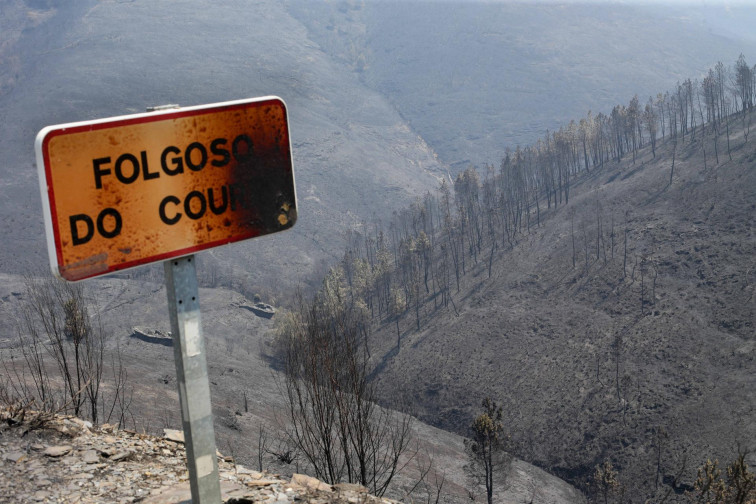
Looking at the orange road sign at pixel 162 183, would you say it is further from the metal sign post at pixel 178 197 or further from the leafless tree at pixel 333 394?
the leafless tree at pixel 333 394

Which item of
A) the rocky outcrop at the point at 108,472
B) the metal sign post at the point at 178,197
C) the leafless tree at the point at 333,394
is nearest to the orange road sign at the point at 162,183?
the metal sign post at the point at 178,197

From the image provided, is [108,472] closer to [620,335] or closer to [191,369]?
[191,369]

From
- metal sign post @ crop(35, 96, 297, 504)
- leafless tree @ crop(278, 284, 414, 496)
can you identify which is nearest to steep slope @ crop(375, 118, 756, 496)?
leafless tree @ crop(278, 284, 414, 496)

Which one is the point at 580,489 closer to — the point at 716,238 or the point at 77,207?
the point at 716,238

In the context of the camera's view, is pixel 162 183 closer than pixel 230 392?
Yes

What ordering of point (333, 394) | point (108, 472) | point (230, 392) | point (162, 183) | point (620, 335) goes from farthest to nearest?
point (620, 335) < point (230, 392) < point (333, 394) < point (108, 472) < point (162, 183)

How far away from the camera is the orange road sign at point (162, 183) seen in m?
2.85

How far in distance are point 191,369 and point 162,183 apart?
986 millimetres

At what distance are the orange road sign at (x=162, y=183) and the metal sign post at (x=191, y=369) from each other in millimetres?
148

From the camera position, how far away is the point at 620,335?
61875 millimetres

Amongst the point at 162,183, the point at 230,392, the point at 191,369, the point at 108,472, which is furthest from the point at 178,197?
the point at 230,392

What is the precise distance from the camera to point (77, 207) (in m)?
2.89

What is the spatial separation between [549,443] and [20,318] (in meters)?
74.8

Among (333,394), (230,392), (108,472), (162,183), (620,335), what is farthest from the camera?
(620,335)
